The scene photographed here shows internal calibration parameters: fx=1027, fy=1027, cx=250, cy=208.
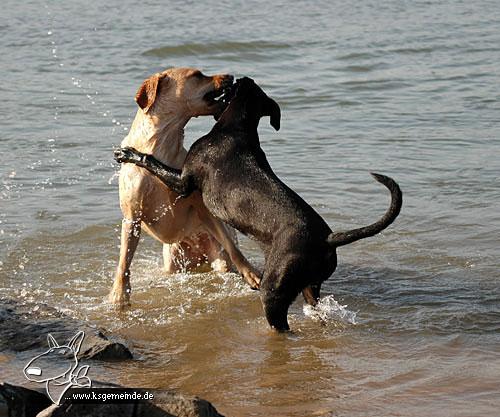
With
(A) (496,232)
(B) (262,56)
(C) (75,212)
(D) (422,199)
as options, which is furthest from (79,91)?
(A) (496,232)

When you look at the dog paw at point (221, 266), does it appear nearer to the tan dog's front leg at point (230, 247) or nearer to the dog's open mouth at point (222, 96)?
the tan dog's front leg at point (230, 247)

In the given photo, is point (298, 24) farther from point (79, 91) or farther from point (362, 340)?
point (362, 340)

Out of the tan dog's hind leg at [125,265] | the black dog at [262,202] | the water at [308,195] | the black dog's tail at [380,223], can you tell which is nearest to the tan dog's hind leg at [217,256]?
the water at [308,195]

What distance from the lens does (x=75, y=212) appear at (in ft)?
28.0

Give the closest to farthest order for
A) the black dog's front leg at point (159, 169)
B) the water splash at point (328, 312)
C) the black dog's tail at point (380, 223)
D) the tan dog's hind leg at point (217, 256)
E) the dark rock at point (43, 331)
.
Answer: the black dog's tail at point (380, 223)
the dark rock at point (43, 331)
the water splash at point (328, 312)
the black dog's front leg at point (159, 169)
the tan dog's hind leg at point (217, 256)

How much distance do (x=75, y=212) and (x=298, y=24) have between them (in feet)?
28.9

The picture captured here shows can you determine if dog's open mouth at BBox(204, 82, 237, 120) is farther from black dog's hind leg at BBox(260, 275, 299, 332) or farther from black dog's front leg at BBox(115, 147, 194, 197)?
black dog's hind leg at BBox(260, 275, 299, 332)

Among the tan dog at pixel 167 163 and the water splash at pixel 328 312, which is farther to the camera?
the tan dog at pixel 167 163

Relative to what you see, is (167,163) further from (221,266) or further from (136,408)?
(136,408)

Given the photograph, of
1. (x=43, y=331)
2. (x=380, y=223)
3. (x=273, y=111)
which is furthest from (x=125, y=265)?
(x=380, y=223)

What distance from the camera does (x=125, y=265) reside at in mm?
6648

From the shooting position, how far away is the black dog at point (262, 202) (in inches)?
221

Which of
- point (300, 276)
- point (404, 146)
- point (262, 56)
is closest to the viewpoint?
point (300, 276)

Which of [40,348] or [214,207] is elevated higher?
[214,207]
